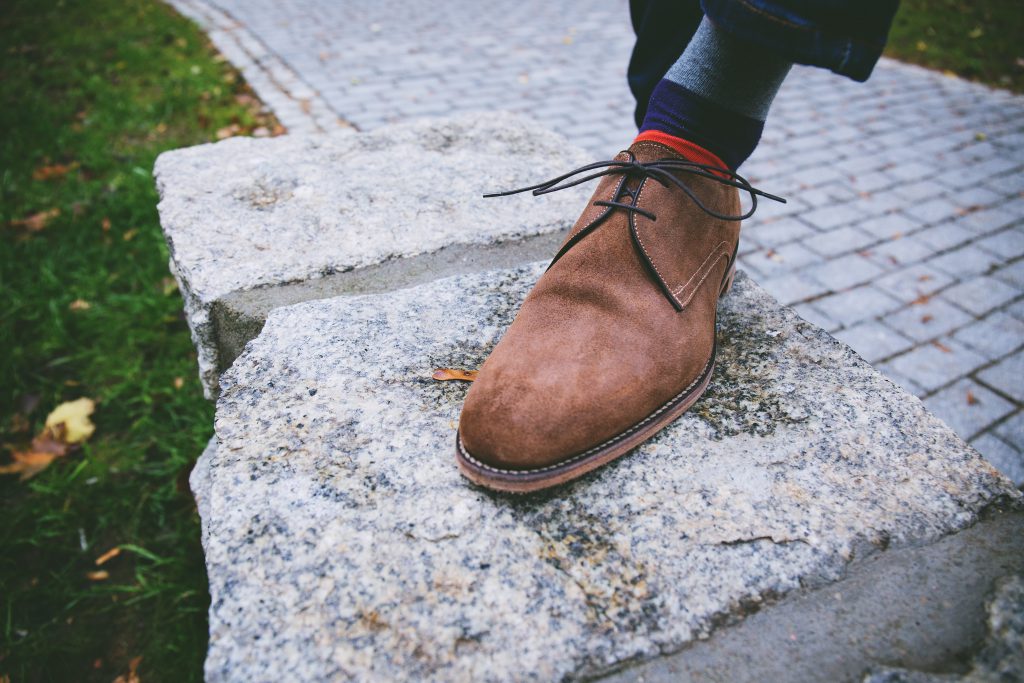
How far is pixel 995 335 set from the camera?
8.00ft

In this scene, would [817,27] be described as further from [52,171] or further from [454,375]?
[52,171]

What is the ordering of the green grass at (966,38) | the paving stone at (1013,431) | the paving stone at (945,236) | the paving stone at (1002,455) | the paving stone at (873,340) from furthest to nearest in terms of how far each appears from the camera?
the green grass at (966,38)
the paving stone at (945,236)
the paving stone at (873,340)
the paving stone at (1013,431)
the paving stone at (1002,455)

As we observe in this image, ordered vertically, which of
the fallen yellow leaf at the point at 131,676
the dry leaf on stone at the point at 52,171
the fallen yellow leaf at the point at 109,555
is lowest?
the fallen yellow leaf at the point at 109,555

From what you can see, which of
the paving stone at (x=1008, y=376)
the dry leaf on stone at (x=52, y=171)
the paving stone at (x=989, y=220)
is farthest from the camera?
the dry leaf on stone at (x=52, y=171)

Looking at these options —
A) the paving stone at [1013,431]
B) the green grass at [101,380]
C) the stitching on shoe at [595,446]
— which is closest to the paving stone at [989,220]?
the paving stone at [1013,431]

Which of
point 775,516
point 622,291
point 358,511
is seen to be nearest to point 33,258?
point 358,511

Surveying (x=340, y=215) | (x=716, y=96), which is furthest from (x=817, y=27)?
(x=340, y=215)

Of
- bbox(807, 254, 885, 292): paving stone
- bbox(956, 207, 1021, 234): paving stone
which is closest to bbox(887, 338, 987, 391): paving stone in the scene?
bbox(807, 254, 885, 292): paving stone

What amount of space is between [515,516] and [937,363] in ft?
6.72

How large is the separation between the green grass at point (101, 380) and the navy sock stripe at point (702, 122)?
1553mm

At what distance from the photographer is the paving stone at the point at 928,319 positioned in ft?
8.09

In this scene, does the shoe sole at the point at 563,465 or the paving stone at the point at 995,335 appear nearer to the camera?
the shoe sole at the point at 563,465

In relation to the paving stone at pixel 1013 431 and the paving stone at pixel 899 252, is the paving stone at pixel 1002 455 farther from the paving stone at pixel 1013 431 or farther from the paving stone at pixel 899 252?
the paving stone at pixel 899 252

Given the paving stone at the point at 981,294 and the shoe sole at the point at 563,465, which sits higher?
the shoe sole at the point at 563,465
